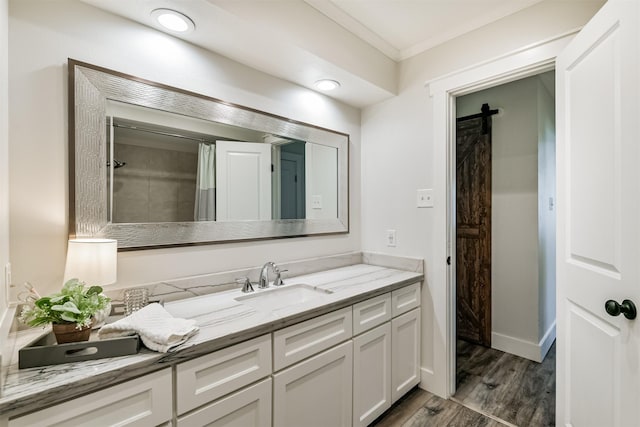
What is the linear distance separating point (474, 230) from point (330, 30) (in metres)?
2.11

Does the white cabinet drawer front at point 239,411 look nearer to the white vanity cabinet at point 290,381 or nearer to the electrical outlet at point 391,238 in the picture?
the white vanity cabinet at point 290,381

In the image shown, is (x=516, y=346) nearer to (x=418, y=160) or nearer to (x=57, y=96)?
(x=418, y=160)

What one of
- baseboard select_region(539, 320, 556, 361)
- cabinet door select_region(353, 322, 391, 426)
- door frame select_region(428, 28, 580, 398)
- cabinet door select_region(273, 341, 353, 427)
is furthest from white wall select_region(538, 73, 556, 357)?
cabinet door select_region(273, 341, 353, 427)

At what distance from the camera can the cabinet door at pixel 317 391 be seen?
1299mm

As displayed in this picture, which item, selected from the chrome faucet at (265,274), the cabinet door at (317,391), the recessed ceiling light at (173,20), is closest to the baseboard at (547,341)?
the cabinet door at (317,391)

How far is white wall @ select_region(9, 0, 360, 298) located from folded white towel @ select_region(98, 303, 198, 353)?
45 cm

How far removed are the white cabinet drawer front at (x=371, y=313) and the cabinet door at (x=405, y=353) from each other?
0.39 feet

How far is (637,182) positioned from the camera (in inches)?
40.8

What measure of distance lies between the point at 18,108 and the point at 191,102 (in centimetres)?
67

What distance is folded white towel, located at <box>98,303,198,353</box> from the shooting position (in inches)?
38.0

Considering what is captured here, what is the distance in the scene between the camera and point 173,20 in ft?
4.61

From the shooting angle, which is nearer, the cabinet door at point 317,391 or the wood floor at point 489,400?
the cabinet door at point 317,391

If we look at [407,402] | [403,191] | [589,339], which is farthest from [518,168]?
[407,402]

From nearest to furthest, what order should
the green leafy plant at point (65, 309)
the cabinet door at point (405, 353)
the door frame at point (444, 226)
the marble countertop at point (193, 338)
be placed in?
the marble countertop at point (193, 338) < the green leafy plant at point (65, 309) < the cabinet door at point (405, 353) < the door frame at point (444, 226)
